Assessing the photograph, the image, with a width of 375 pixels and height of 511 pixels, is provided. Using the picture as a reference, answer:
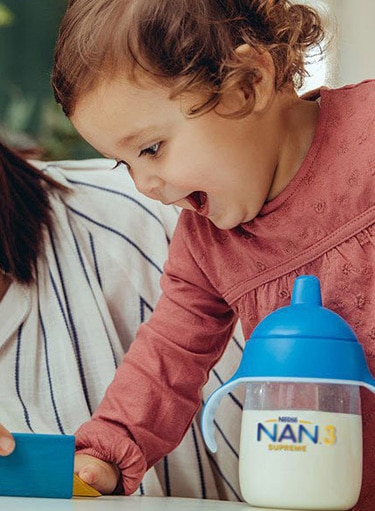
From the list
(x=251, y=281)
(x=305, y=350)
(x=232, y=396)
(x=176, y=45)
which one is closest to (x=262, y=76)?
(x=176, y=45)

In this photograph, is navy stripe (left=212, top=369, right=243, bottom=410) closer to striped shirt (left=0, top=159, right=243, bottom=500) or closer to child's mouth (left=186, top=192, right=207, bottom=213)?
striped shirt (left=0, top=159, right=243, bottom=500)

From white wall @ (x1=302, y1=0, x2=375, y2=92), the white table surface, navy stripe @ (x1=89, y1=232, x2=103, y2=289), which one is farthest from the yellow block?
white wall @ (x1=302, y1=0, x2=375, y2=92)

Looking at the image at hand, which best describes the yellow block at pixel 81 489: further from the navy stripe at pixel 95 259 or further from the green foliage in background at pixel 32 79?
the green foliage in background at pixel 32 79

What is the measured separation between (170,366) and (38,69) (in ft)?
3.30

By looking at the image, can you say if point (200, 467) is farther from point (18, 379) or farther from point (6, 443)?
point (6, 443)

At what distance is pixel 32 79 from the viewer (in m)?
2.05

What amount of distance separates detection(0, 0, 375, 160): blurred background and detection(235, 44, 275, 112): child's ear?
99cm

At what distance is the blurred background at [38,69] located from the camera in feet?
6.64

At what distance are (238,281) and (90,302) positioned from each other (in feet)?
1.35

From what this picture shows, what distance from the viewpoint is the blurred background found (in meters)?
2.03

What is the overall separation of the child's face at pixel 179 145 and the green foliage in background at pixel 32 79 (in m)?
0.96

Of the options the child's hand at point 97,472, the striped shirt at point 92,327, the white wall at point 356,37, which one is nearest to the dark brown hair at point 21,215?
the striped shirt at point 92,327

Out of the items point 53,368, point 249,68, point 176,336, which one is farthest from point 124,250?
point 249,68

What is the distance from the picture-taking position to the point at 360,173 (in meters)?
1.05
